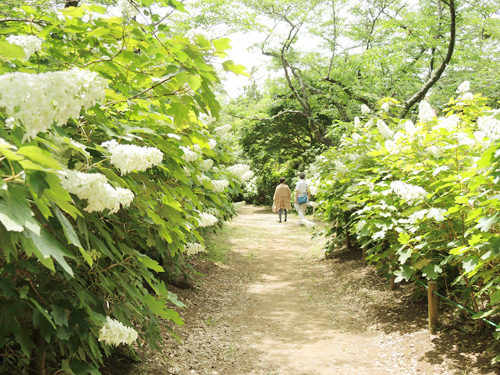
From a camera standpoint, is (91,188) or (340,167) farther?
(340,167)

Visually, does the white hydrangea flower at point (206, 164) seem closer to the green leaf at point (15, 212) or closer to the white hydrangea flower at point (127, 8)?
the white hydrangea flower at point (127, 8)

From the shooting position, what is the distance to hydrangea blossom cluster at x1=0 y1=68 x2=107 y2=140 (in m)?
1.23

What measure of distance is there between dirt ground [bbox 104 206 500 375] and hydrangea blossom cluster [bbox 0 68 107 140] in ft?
8.67

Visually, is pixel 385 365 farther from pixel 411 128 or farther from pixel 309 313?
pixel 411 128

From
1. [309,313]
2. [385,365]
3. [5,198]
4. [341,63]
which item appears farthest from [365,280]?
[341,63]

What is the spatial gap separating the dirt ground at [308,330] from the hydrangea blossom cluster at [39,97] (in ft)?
8.67

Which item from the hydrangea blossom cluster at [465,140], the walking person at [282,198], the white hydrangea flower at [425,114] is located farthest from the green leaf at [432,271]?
the walking person at [282,198]

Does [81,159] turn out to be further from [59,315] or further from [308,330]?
[308,330]

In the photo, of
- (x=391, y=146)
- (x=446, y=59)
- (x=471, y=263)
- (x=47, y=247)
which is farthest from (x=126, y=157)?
(x=446, y=59)

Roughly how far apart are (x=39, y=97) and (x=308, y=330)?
16.2ft

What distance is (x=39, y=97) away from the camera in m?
1.29

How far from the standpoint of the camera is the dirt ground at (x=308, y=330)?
4.05 meters

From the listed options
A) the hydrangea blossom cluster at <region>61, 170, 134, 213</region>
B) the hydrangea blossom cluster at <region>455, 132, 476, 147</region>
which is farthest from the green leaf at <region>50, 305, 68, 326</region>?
the hydrangea blossom cluster at <region>455, 132, 476, 147</region>

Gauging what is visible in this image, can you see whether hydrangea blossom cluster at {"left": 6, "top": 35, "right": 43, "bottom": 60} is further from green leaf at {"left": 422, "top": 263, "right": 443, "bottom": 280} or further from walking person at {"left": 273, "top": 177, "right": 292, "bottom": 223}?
walking person at {"left": 273, "top": 177, "right": 292, "bottom": 223}
